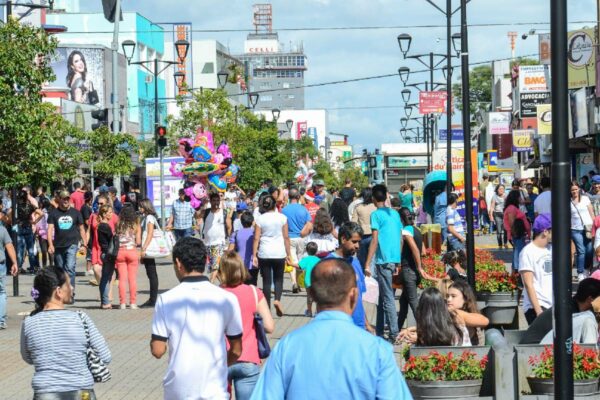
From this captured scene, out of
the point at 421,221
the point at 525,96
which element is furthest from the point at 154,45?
the point at 421,221

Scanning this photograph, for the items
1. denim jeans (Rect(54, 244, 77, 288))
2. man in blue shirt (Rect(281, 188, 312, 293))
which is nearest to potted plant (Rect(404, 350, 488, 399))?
man in blue shirt (Rect(281, 188, 312, 293))

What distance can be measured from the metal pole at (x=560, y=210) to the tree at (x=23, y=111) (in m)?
18.4

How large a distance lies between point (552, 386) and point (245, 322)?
2034 mm

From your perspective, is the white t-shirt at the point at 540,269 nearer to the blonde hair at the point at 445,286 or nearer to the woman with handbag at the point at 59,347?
the blonde hair at the point at 445,286

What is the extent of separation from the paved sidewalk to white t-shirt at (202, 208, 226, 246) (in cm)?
140

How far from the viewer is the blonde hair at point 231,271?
8539 millimetres

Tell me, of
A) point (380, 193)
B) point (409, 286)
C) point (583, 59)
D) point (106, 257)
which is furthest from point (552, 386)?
point (583, 59)

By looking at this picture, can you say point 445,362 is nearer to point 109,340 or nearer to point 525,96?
point 109,340

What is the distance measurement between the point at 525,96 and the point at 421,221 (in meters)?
25.4

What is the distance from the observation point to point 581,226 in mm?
20812

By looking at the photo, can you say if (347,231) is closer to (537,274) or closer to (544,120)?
→ (537,274)

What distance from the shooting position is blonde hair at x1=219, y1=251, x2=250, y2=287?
28.0 ft

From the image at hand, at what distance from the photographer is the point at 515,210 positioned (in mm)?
20203

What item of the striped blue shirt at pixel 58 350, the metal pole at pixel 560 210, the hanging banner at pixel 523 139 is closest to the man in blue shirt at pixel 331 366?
the metal pole at pixel 560 210
